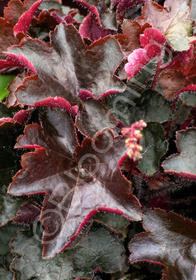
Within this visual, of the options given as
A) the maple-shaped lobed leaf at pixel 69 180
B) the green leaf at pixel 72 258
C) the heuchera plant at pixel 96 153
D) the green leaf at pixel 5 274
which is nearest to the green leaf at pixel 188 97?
the heuchera plant at pixel 96 153

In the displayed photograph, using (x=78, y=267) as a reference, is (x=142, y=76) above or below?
above

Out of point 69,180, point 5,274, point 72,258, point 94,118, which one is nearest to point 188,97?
point 94,118

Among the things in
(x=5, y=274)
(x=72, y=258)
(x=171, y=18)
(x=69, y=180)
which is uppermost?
(x=171, y=18)

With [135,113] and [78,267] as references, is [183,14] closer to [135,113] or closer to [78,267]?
[135,113]

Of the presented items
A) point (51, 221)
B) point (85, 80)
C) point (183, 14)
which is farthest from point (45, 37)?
point (51, 221)

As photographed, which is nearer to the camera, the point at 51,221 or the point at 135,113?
the point at 51,221

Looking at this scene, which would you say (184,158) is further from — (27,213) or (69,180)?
(27,213)

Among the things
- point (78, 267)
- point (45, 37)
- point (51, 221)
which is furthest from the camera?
point (45, 37)

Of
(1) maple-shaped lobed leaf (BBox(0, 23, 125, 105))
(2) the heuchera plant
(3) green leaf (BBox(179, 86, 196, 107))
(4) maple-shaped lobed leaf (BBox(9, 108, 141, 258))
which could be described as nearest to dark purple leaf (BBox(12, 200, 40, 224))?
(2) the heuchera plant
